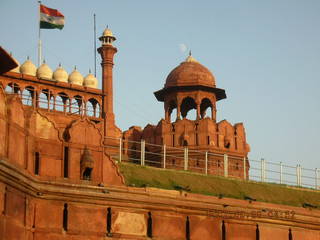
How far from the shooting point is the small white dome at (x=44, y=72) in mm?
46500

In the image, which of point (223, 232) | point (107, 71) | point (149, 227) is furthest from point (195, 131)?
point (149, 227)

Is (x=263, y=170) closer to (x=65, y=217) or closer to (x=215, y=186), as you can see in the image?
(x=215, y=186)

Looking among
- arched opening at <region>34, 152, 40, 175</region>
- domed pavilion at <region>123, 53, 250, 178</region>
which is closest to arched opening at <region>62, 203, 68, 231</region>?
arched opening at <region>34, 152, 40, 175</region>

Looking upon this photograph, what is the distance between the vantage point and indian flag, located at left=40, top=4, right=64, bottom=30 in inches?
1880

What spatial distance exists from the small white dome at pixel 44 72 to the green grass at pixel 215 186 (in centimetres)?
1029

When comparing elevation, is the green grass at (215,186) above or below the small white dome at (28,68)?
below

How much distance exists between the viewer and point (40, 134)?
32906 millimetres

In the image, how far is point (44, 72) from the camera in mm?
46656

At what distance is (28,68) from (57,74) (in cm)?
187

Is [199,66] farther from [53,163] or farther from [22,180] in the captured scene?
[22,180]

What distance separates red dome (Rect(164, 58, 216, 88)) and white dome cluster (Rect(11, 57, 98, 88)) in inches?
189

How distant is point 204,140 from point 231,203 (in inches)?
425

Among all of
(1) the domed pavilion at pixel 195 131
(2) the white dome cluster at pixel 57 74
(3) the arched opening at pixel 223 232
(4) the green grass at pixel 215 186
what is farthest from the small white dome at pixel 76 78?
(3) the arched opening at pixel 223 232

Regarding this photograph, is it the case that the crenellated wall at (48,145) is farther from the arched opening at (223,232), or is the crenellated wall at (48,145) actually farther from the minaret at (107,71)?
the minaret at (107,71)
